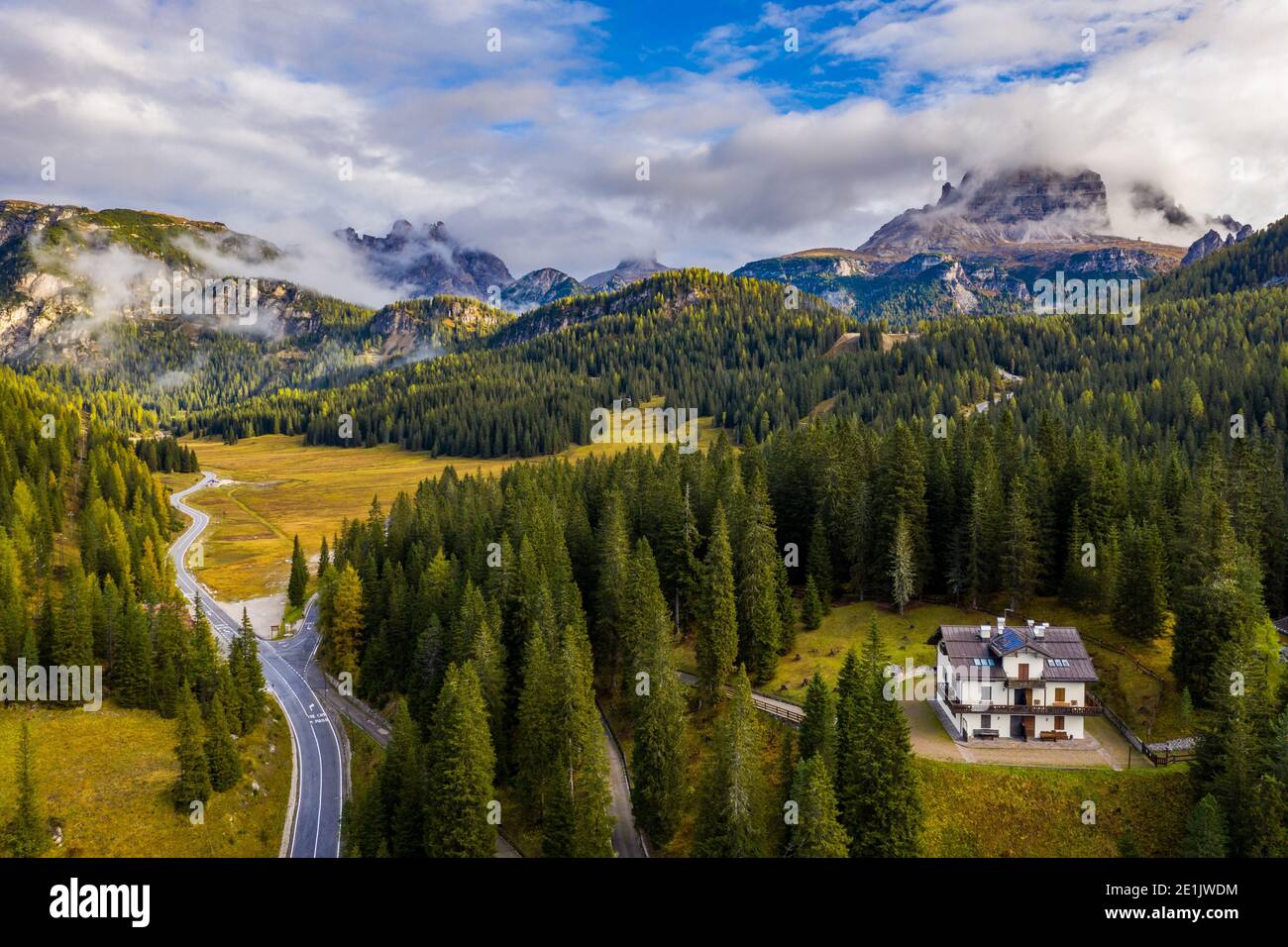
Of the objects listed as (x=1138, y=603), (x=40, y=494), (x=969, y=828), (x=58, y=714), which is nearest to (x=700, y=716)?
(x=969, y=828)

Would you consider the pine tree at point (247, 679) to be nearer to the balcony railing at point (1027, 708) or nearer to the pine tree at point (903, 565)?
the balcony railing at point (1027, 708)

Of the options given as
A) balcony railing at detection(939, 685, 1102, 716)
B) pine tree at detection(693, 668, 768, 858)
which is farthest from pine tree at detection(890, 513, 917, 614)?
pine tree at detection(693, 668, 768, 858)

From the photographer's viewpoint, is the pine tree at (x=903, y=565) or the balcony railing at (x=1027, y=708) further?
the pine tree at (x=903, y=565)

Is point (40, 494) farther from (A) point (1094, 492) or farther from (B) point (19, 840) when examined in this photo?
(A) point (1094, 492)

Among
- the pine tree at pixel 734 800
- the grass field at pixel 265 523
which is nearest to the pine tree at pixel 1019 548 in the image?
the pine tree at pixel 734 800

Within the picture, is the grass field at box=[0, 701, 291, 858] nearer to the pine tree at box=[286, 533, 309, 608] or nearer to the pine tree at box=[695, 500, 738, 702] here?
the pine tree at box=[695, 500, 738, 702]

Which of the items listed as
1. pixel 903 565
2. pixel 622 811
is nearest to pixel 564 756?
pixel 622 811
